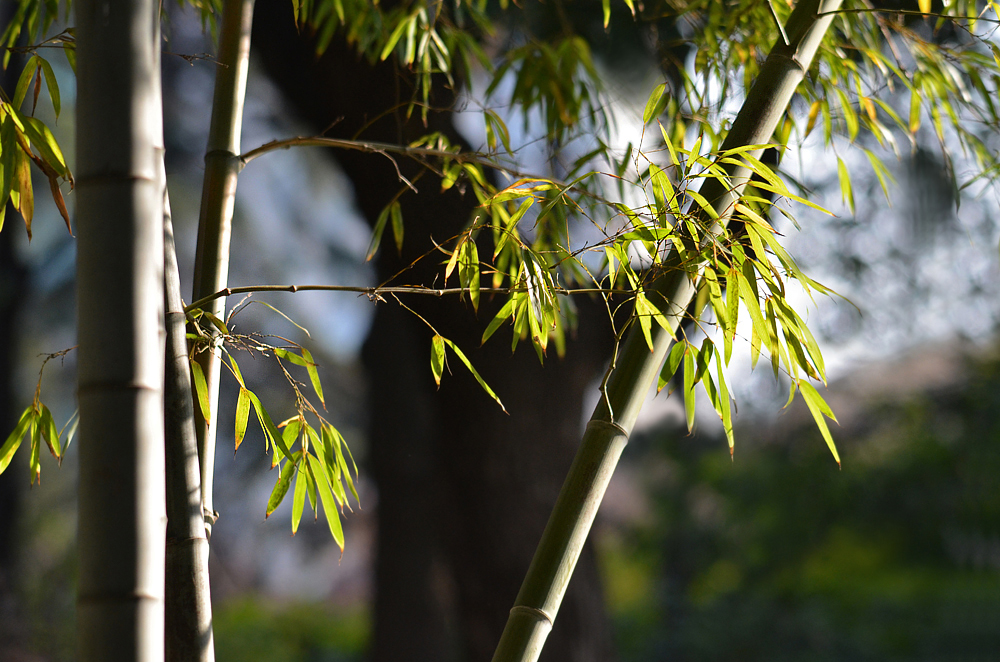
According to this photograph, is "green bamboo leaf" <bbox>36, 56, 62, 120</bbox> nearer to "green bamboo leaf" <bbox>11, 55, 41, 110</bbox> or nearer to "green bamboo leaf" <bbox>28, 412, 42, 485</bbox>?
"green bamboo leaf" <bbox>11, 55, 41, 110</bbox>

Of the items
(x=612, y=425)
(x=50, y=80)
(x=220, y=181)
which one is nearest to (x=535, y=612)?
(x=612, y=425)

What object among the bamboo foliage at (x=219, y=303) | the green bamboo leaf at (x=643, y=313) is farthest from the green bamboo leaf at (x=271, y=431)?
the green bamboo leaf at (x=643, y=313)

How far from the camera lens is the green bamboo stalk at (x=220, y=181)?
1.57ft

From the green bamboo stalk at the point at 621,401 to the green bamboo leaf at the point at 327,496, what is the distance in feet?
0.52

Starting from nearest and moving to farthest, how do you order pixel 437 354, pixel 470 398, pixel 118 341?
pixel 118 341 < pixel 437 354 < pixel 470 398

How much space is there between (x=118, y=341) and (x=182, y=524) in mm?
141

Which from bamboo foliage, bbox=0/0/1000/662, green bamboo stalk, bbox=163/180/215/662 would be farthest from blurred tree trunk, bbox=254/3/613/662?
green bamboo stalk, bbox=163/180/215/662

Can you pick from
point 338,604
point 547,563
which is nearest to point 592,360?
point 547,563

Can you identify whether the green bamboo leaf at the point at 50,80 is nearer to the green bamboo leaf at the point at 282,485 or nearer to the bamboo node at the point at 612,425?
the green bamboo leaf at the point at 282,485

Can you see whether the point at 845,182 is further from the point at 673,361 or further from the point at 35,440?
the point at 35,440

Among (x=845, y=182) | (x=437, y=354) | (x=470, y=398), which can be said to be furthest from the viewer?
(x=470, y=398)

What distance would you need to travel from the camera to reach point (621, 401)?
1.52 feet

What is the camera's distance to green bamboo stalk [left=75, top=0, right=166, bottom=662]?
30cm

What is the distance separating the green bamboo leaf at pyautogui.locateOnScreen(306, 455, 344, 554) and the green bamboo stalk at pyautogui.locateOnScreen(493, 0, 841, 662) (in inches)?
6.2
